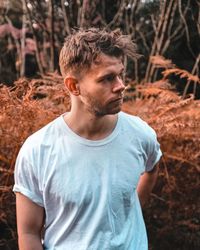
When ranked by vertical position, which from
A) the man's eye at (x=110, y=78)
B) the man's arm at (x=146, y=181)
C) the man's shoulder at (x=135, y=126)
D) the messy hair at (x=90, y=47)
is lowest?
the man's arm at (x=146, y=181)

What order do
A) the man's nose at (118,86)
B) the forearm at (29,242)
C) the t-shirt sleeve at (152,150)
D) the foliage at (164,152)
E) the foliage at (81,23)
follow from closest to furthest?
the man's nose at (118,86), the forearm at (29,242), the t-shirt sleeve at (152,150), the foliage at (164,152), the foliage at (81,23)

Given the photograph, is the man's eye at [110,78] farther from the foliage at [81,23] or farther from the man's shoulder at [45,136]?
the foliage at [81,23]

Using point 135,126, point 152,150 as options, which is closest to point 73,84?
point 135,126

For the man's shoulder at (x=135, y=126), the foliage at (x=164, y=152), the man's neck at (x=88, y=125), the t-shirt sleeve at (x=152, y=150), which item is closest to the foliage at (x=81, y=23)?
the foliage at (x=164, y=152)

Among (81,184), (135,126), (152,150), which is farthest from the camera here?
(152,150)

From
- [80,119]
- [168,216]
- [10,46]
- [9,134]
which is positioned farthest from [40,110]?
[10,46]

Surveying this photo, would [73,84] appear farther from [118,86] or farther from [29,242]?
[29,242]

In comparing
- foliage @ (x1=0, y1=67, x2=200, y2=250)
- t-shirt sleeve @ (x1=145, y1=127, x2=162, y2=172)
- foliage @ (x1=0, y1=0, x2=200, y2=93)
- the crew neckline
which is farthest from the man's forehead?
foliage @ (x1=0, y1=0, x2=200, y2=93)

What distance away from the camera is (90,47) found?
224cm

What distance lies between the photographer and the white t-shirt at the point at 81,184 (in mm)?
2223

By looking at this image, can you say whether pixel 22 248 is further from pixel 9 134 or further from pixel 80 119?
pixel 9 134

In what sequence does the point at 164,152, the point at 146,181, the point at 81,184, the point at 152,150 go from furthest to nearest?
the point at 164,152
the point at 146,181
the point at 152,150
the point at 81,184

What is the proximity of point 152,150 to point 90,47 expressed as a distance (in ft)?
1.90

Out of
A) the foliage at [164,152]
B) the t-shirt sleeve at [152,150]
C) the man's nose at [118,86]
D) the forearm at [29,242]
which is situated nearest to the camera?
the man's nose at [118,86]
